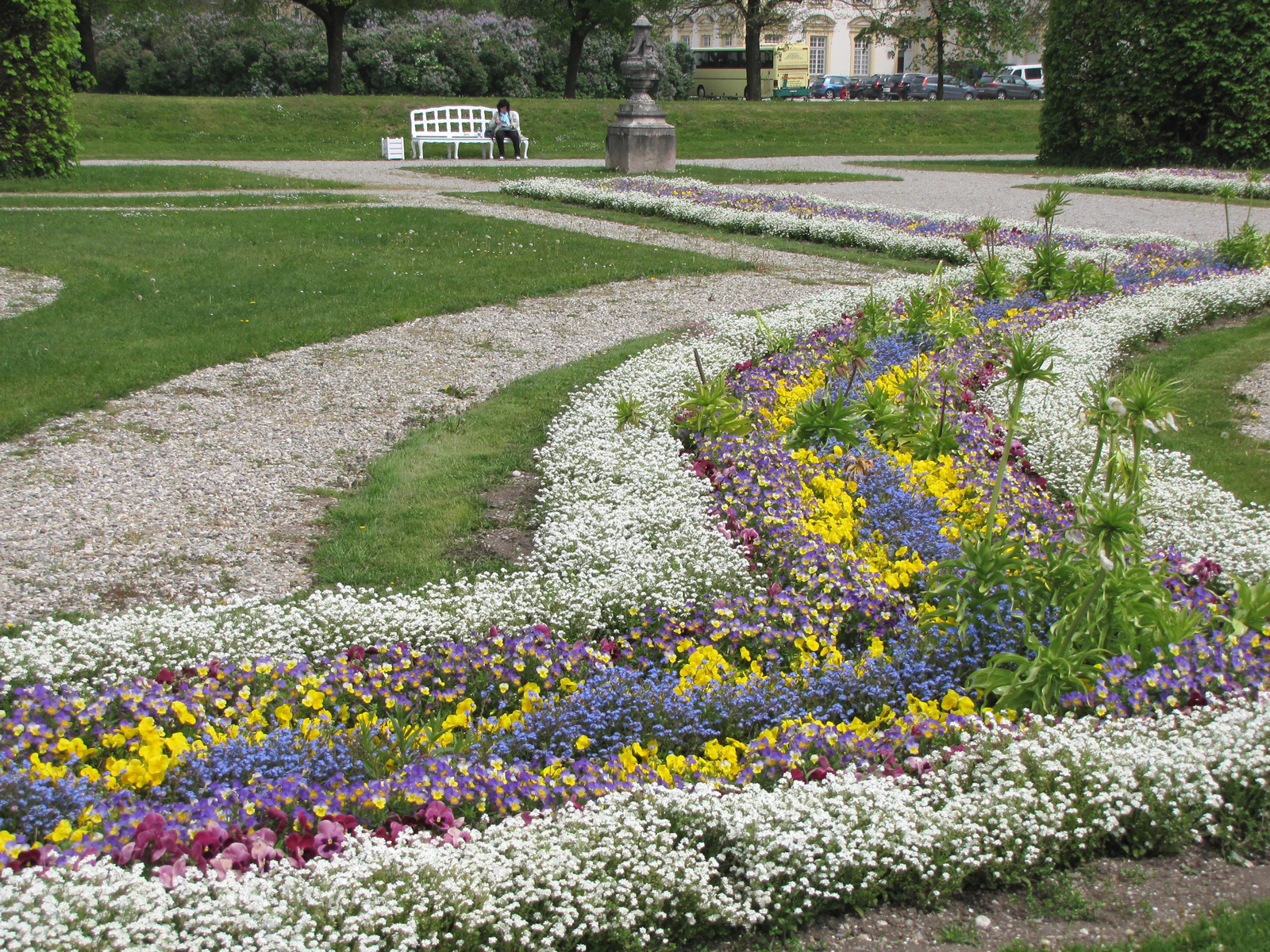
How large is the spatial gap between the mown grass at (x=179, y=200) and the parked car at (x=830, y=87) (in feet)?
123

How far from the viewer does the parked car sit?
49.1 metres

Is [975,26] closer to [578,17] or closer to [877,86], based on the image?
[877,86]

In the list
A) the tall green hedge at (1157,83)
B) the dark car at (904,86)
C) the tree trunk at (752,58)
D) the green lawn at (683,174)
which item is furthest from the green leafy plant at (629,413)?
the dark car at (904,86)

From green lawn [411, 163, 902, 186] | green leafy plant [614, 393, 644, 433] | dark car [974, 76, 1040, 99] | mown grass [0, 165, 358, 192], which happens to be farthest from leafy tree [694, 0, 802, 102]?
green leafy plant [614, 393, 644, 433]

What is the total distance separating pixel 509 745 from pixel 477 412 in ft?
12.2

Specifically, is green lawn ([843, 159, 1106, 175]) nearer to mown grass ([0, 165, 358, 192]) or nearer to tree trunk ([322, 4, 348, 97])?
mown grass ([0, 165, 358, 192])

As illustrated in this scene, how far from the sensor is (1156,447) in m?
6.00

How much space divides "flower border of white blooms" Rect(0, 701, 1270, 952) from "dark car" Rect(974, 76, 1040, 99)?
155 ft

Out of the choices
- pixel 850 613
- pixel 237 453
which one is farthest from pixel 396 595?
pixel 237 453

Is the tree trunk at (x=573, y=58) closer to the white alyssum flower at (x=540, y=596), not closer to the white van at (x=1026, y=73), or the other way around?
the white van at (x=1026, y=73)

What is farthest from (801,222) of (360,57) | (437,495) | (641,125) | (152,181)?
(360,57)

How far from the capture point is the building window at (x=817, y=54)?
204 feet

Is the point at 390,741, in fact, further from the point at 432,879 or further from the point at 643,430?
the point at 643,430

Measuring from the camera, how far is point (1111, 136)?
73.0ft
